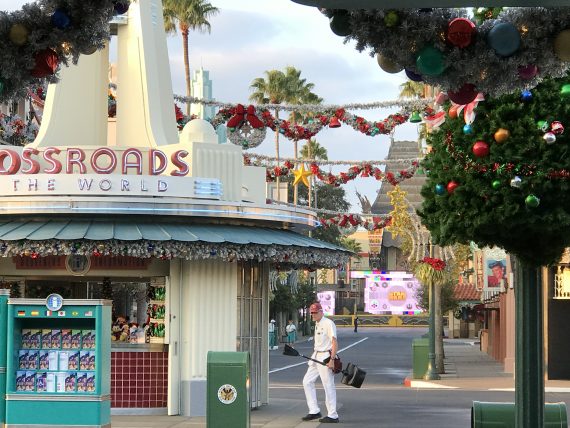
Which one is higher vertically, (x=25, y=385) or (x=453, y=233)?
(x=453, y=233)

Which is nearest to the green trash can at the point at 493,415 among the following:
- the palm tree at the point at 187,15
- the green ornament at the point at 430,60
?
the green ornament at the point at 430,60

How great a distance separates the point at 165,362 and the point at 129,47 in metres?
5.69

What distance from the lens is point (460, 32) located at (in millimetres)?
5086

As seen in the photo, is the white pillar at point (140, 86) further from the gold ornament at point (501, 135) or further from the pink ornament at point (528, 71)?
the pink ornament at point (528, 71)

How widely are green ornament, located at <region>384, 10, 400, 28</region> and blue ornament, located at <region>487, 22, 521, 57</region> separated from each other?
40 centimetres

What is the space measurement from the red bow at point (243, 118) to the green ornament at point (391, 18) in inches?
768

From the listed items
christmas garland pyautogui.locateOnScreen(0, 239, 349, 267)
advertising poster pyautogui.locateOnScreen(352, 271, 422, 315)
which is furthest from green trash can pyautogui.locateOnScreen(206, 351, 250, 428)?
advertising poster pyautogui.locateOnScreen(352, 271, 422, 315)

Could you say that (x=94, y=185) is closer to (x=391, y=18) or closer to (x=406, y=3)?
(x=391, y=18)

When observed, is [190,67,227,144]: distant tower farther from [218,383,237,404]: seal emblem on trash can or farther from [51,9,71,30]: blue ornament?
[51,9,71,30]: blue ornament

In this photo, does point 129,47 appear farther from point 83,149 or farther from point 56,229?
point 56,229

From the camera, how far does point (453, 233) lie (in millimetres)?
9867

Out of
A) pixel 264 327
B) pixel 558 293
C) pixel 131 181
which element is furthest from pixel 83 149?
pixel 558 293

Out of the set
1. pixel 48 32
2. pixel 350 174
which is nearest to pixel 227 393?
pixel 48 32

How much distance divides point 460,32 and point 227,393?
38.1 feet
